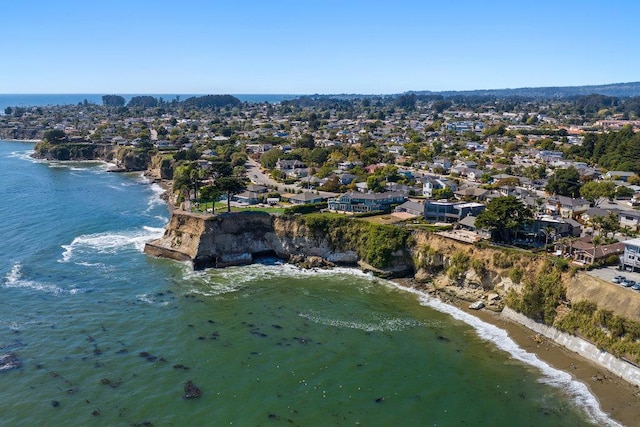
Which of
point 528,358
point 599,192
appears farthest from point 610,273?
point 599,192

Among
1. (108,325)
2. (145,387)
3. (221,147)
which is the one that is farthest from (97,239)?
(221,147)

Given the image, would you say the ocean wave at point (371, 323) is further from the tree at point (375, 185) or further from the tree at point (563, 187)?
the tree at point (563, 187)

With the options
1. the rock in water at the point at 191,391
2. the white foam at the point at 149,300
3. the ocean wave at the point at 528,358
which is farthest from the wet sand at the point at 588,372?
the white foam at the point at 149,300

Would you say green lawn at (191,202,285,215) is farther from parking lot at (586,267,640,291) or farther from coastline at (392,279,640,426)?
parking lot at (586,267,640,291)

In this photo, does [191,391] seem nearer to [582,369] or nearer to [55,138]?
[582,369]

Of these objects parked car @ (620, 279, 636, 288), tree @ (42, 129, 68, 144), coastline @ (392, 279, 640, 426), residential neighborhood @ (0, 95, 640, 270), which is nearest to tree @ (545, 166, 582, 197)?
residential neighborhood @ (0, 95, 640, 270)

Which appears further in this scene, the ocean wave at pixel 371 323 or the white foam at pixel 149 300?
the white foam at pixel 149 300
